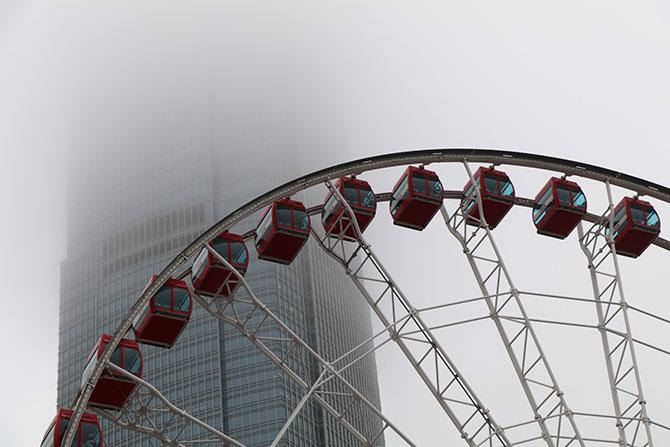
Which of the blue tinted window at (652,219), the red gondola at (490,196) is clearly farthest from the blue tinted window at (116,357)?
the blue tinted window at (652,219)

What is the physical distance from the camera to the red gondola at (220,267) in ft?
141

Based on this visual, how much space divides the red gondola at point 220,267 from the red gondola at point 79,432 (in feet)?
19.4

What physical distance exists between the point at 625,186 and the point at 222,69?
128527 millimetres

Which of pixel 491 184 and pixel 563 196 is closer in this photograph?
pixel 563 196

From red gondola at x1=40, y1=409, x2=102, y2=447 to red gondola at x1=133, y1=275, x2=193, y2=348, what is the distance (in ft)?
11.1

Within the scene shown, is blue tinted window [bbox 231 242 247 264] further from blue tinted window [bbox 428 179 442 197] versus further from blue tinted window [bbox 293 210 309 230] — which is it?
blue tinted window [bbox 428 179 442 197]

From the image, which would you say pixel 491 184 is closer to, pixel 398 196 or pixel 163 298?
pixel 398 196

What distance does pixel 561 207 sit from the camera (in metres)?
45.8

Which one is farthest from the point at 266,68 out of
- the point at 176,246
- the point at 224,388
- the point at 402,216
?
the point at 402,216

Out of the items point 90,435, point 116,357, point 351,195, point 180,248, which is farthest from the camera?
point 180,248

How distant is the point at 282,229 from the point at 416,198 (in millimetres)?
5044

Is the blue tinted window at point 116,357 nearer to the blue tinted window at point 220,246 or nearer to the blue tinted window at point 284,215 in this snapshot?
the blue tinted window at point 220,246

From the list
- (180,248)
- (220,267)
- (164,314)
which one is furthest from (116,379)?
(180,248)

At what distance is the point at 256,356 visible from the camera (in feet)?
404
